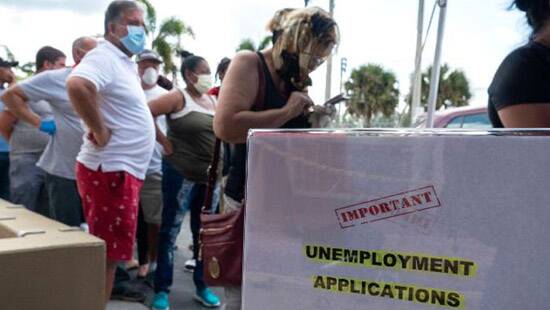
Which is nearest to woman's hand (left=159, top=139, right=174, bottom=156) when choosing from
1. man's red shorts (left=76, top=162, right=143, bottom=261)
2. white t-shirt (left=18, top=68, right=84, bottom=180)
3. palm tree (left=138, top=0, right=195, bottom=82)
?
white t-shirt (left=18, top=68, right=84, bottom=180)

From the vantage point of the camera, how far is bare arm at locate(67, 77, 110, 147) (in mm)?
2068

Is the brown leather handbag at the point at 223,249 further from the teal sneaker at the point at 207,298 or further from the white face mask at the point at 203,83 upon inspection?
the white face mask at the point at 203,83

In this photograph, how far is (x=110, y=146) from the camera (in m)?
2.17

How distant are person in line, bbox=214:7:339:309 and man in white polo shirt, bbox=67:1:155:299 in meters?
0.70

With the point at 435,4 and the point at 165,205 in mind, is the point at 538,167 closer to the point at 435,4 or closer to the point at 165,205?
the point at 165,205

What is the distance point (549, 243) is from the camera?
2.42ft

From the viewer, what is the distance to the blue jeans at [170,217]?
122 inches

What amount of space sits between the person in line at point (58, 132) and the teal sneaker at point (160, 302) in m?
0.60

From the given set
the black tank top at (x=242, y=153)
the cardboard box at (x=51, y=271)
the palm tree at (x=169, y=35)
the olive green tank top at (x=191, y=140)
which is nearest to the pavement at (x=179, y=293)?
the olive green tank top at (x=191, y=140)

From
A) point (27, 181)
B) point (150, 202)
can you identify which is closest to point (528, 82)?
point (150, 202)

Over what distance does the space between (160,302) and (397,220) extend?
2479 mm

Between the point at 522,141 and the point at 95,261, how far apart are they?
894 millimetres

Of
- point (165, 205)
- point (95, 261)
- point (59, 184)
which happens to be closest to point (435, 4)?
point (165, 205)

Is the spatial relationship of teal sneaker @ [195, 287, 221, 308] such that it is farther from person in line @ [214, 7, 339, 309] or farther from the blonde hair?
the blonde hair
